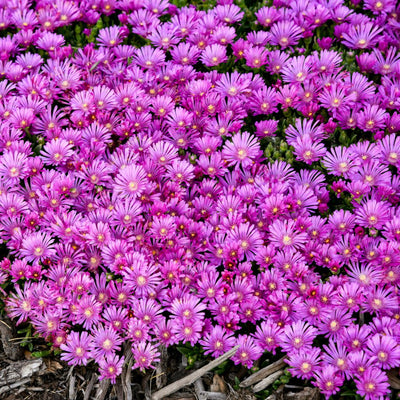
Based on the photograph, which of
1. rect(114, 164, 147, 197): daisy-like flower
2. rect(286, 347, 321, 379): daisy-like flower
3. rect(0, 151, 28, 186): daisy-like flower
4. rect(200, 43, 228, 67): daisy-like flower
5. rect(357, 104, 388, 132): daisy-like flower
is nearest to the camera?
rect(286, 347, 321, 379): daisy-like flower

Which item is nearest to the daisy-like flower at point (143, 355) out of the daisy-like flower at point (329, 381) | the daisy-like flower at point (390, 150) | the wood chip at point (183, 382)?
the wood chip at point (183, 382)

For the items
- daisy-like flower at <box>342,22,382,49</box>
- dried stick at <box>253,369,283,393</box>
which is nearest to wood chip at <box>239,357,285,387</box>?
dried stick at <box>253,369,283,393</box>

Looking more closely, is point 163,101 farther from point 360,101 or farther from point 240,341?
point 240,341

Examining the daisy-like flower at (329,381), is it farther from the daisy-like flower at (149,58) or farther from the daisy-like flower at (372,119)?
the daisy-like flower at (149,58)

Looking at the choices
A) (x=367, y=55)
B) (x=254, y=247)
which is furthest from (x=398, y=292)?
(x=367, y=55)

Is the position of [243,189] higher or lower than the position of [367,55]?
lower

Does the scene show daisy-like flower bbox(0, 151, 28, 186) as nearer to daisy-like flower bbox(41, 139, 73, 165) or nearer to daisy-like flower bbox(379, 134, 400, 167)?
daisy-like flower bbox(41, 139, 73, 165)

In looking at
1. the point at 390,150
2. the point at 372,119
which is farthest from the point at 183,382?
the point at 372,119
